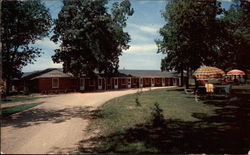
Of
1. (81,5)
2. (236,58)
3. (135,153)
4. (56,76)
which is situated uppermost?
(81,5)

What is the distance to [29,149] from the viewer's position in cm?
572

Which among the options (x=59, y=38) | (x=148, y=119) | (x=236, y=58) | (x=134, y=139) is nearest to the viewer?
(x=134, y=139)

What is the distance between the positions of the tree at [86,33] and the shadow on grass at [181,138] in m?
23.2

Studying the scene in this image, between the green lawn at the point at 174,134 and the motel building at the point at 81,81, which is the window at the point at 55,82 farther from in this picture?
the green lawn at the point at 174,134

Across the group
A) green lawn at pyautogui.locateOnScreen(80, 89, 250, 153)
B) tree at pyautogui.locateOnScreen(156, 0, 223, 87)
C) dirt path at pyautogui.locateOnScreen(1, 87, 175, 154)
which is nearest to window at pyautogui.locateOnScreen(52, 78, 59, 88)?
tree at pyautogui.locateOnScreen(156, 0, 223, 87)

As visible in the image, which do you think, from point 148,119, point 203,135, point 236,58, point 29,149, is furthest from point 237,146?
point 236,58

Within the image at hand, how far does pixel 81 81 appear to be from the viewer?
3441cm

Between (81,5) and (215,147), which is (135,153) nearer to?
(215,147)

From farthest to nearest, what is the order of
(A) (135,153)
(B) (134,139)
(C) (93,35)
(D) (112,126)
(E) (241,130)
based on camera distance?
(C) (93,35)
(D) (112,126)
(E) (241,130)
(B) (134,139)
(A) (135,153)

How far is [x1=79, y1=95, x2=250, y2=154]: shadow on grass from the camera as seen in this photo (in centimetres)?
576

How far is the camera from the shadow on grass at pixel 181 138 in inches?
227

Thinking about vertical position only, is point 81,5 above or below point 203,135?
above

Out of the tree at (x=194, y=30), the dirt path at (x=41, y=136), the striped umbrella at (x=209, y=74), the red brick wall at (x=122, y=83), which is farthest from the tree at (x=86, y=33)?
the dirt path at (x=41, y=136)

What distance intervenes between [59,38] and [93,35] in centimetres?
700
